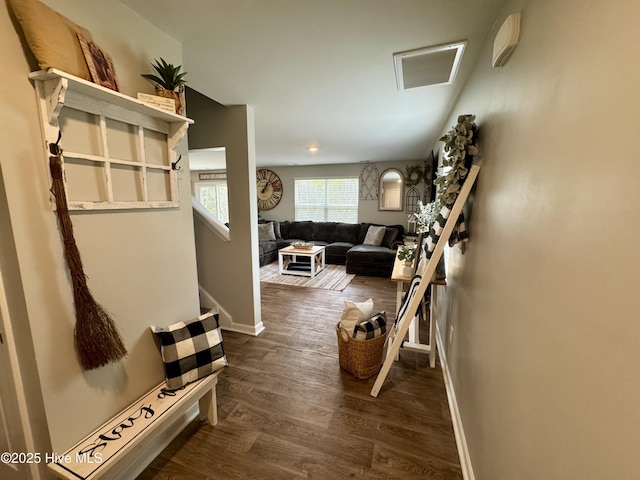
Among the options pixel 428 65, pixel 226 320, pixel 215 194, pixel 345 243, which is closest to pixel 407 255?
pixel 428 65

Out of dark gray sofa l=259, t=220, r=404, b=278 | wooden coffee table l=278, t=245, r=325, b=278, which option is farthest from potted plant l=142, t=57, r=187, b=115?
dark gray sofa l=259, t=220, r=404, b=278

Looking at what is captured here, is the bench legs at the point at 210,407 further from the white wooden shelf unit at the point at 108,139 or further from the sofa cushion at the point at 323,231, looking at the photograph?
the sofa cushion at the point at 323,231

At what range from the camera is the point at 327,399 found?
6.48 ft

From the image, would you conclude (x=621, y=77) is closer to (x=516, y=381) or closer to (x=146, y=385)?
(x=516, y=381)

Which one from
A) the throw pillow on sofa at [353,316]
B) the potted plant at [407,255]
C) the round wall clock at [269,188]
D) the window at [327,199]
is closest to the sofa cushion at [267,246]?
the window at [327,199]

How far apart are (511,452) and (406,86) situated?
7.47 feet

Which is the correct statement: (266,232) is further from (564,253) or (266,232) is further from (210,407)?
(564,253)

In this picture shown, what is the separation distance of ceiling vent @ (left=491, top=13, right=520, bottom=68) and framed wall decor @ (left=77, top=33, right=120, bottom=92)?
165 centimetres

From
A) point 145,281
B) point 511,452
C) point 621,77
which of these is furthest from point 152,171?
point 511,452

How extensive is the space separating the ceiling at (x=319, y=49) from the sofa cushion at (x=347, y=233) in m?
3.53

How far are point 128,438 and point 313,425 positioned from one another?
104 centimetres

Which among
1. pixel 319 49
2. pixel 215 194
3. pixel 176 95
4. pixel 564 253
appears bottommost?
pixel 564 253

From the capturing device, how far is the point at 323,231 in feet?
22.0

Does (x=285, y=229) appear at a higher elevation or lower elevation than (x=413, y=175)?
lower
